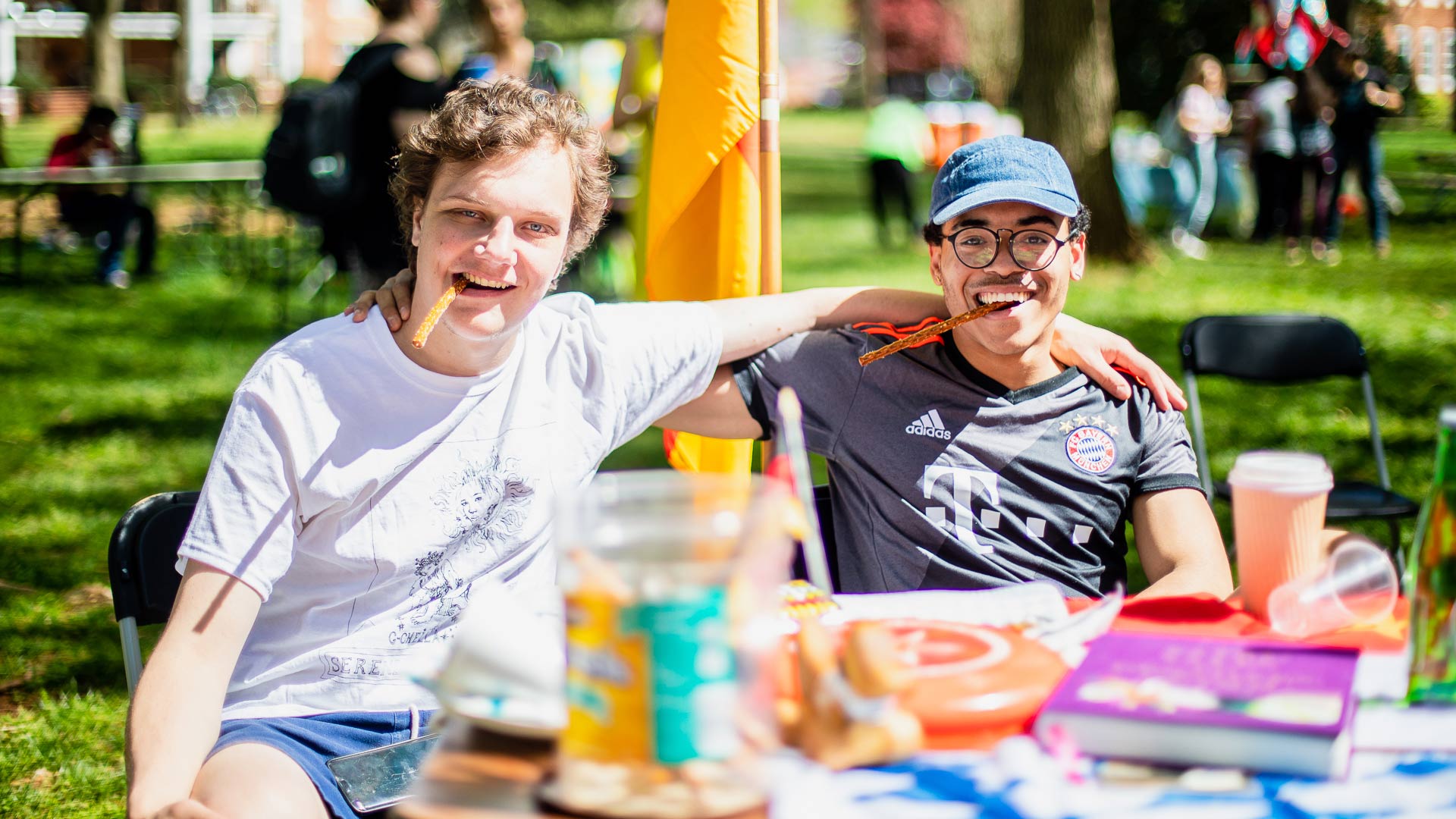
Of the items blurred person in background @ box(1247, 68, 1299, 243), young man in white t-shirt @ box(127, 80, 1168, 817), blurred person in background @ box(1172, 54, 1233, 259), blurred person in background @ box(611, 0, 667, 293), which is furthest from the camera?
blurred person in background @ box(1172, 54, 1233, 259)

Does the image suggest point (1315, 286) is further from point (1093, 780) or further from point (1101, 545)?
point (1093, 780)

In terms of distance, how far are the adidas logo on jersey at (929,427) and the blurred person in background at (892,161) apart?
1162 cm

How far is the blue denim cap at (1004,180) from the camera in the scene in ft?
8.18

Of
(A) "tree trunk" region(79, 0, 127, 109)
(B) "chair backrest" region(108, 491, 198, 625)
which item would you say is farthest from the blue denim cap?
(A) "tree trunk" region(79, 0, 127, 109)

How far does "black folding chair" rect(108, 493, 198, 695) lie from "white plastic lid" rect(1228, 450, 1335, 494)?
186 centimetres

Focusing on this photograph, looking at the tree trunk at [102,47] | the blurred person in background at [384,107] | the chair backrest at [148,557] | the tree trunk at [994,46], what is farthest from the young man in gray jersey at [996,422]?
the tree trunk at [994,46]

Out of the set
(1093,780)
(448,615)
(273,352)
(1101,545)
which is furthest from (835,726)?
(1101,545)

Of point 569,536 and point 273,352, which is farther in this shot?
point 273,352

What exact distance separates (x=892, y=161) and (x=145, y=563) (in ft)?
40.2

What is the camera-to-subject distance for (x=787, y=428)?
142 cm

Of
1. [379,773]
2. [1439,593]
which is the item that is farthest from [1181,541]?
[379,773]

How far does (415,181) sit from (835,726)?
1368 mm

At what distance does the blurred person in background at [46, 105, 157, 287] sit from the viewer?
11422mm

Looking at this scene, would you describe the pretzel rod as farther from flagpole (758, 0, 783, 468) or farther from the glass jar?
flagpole (758, 0, 783, 468)
